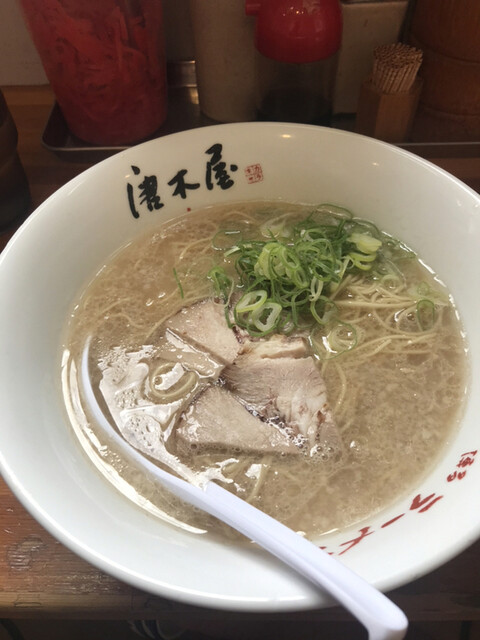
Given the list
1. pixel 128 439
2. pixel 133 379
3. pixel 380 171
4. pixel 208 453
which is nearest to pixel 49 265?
pixel 133 379

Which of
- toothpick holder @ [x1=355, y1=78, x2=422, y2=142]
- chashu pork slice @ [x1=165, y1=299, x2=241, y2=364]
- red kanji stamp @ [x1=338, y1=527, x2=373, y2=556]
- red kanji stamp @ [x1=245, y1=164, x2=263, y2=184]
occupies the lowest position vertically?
red kanji stamp @ [x1=338, y1=527, x2=373, y2=556]

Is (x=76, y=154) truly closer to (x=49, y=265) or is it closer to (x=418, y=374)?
(x=49, y=265)

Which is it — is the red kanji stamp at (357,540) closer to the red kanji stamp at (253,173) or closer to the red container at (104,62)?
the red kanji stamp at (253,173)

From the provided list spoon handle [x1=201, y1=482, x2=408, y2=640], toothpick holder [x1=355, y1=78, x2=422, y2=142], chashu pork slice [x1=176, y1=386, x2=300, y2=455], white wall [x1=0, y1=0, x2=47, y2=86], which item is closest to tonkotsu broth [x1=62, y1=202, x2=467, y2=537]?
chashu pork slice [x1=176, y1=386, x2=300, y2=455]

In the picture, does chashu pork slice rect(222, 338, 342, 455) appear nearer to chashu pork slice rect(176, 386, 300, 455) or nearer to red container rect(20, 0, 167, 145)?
chashu pork slice rect(176, 386, 300, 455)

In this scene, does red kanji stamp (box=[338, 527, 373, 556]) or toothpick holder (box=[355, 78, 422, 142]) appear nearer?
red kanji stamp (box=[338, 527, 373, 556])

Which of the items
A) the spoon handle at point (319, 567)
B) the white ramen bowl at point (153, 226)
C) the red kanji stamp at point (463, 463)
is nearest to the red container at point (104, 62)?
the white ramen bowl at point (153, 226)

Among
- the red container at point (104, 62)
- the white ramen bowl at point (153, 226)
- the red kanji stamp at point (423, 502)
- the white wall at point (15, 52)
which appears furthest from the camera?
the white wall at point (15, 52)
